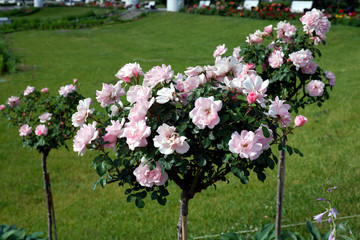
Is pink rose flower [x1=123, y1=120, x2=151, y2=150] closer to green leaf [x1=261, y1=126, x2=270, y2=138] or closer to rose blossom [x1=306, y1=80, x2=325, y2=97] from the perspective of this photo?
green leaf [x1=261, y1=126, x2=270, y2=138]

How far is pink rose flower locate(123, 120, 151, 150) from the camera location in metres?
1.81

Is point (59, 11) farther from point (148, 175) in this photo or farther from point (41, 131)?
point (148, 175)

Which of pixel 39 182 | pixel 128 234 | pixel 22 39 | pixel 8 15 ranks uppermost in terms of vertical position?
pixel 128 234

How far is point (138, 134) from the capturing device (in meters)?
1.82

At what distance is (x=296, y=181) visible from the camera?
18.4 feet

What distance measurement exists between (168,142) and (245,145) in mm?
331

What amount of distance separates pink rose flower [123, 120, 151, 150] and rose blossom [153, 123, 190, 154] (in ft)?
0.15

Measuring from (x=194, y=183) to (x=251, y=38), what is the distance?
5.72 ft

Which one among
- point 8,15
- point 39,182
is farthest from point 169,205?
point 8,15

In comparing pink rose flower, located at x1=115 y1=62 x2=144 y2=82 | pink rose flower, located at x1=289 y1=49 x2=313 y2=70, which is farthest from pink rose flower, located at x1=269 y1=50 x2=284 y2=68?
pink rose flower, located at x1=115 y1=62 x2=144 y2=82

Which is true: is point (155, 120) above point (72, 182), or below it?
above

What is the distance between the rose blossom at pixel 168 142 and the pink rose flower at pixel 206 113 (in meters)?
0.10

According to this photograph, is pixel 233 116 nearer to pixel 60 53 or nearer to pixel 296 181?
pixel 296 181

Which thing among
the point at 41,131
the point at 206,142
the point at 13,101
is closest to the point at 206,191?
the point at 41,131
